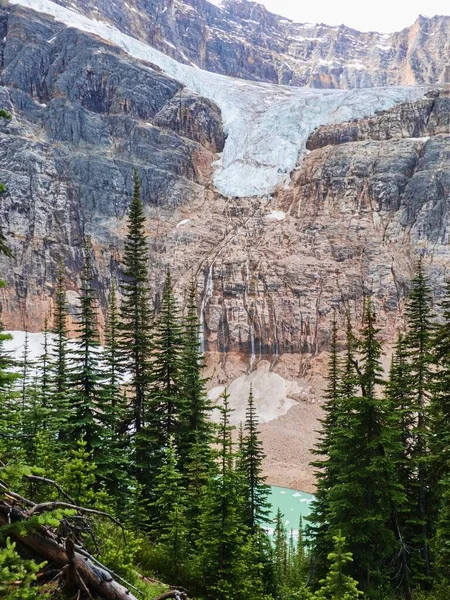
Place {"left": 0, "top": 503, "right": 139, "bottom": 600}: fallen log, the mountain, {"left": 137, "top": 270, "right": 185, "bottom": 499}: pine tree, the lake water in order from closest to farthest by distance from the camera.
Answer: {"left": 0, "top": 503, "right": 139, "bottom": 600}: fallen log
{"left": 137, "top": 270, "right": 185, "bottom": 499}: pine tree
the lake water
the mountain

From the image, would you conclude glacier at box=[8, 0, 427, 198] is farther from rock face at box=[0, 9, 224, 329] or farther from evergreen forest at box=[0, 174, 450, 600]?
evergreen forest at box=[0, 174, 450, 600]

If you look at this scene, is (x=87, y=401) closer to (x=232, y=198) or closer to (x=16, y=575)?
(x=16, y=575)

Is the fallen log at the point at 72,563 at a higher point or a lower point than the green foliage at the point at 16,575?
lower

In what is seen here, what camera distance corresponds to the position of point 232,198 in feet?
358

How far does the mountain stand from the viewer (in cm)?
8762

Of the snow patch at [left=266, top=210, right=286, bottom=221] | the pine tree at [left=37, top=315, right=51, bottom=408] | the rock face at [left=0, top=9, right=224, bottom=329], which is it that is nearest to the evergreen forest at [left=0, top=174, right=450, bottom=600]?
the pine tree at [left=37, top=315, right=51, bottom=408]

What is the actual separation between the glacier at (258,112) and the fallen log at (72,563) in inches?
4243

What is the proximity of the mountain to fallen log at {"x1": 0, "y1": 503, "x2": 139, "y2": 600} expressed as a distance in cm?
5994

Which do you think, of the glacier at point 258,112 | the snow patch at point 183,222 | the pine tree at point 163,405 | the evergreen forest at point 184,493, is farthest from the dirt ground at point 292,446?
the glacier at point 258,112

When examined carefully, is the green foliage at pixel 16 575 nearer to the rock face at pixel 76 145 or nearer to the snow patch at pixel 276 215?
the rock face at pixel 76 145

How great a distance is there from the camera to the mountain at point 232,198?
8762cm

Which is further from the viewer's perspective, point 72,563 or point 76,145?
point 76,145

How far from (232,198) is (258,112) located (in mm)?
50364

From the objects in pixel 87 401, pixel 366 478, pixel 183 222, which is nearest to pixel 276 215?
pixel 183 222
